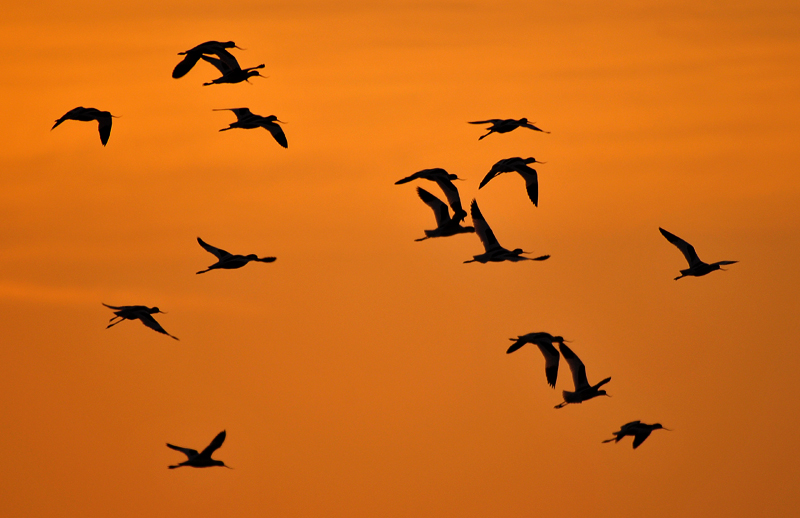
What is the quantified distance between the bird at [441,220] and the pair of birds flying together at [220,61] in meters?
7.72

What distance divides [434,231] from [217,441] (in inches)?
429

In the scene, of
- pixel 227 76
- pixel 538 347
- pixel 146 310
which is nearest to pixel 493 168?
pixel 538 347

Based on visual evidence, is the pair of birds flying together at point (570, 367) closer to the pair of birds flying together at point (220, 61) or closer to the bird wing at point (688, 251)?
the bird wing at point (688, 251)

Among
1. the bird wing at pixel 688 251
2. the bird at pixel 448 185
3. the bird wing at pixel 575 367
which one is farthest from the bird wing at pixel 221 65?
the bird wing at pixel 688 251

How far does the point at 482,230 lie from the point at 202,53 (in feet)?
39.6

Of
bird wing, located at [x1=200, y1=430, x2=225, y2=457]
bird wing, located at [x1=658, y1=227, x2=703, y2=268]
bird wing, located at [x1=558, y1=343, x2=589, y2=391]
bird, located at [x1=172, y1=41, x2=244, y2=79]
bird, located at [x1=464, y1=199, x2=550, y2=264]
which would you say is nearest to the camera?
bird, located at [x1=172, y1=41, x2=244, y2=79]

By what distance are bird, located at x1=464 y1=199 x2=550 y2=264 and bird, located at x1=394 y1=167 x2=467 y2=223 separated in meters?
0.51

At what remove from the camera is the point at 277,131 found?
159 feet

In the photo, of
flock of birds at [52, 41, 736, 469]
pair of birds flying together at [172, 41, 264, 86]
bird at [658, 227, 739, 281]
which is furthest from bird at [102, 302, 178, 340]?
bird at [658, 227, 739, 281]

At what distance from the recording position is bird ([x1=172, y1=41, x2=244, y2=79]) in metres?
42.2

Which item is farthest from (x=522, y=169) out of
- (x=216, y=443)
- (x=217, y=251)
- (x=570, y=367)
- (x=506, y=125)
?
(x=216, y=443)

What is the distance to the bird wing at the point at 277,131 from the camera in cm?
4816

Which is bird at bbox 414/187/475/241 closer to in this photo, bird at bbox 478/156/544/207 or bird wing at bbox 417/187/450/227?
bird wing at bbox 417/187/450/227

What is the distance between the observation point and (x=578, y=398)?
4847 cm
